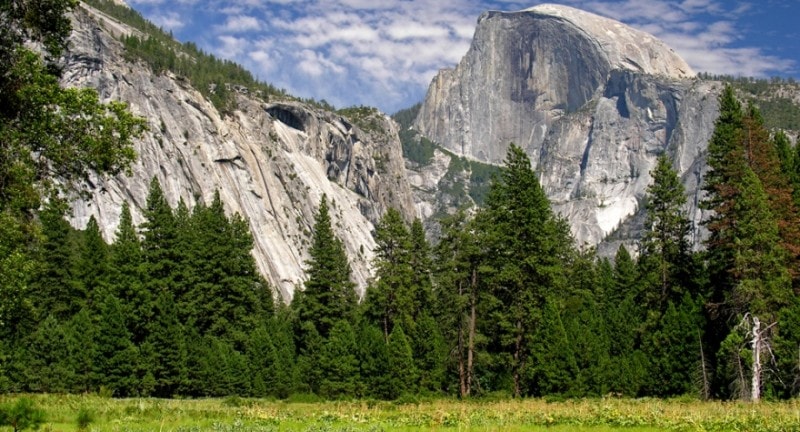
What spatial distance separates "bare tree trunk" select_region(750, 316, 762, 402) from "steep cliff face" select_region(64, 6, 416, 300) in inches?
2743

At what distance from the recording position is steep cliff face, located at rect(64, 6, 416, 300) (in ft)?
368

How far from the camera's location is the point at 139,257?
48.1 m

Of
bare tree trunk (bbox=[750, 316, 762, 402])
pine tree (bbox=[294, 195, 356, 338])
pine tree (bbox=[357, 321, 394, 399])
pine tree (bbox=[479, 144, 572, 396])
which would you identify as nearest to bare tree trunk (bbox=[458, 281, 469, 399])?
pine tree (bbox=[479, 144, 572, 396])

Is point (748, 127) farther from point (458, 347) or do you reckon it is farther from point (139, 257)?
point (139, 257)

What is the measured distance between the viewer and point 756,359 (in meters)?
33.3

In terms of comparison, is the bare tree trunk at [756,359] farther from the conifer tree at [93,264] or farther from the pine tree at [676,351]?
the conifer tree at [93,264]

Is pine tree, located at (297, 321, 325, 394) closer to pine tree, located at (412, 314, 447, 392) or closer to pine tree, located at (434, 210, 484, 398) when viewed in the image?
pine tree, located at (412, 314, 447, 392)

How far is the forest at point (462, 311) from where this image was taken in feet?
121

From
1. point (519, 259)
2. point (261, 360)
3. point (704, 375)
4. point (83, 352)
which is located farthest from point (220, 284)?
point (704, 375)

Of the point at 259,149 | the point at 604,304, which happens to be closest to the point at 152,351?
the point at 604,304

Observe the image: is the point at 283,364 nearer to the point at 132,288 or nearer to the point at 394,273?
the point at 394,273

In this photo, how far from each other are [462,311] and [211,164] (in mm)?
87957

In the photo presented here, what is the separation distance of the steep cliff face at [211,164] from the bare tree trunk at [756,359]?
229ft

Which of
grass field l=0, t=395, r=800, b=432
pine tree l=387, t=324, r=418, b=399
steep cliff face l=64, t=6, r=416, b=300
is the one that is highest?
steep cliff face l=64, t=6, r=416, b=300
